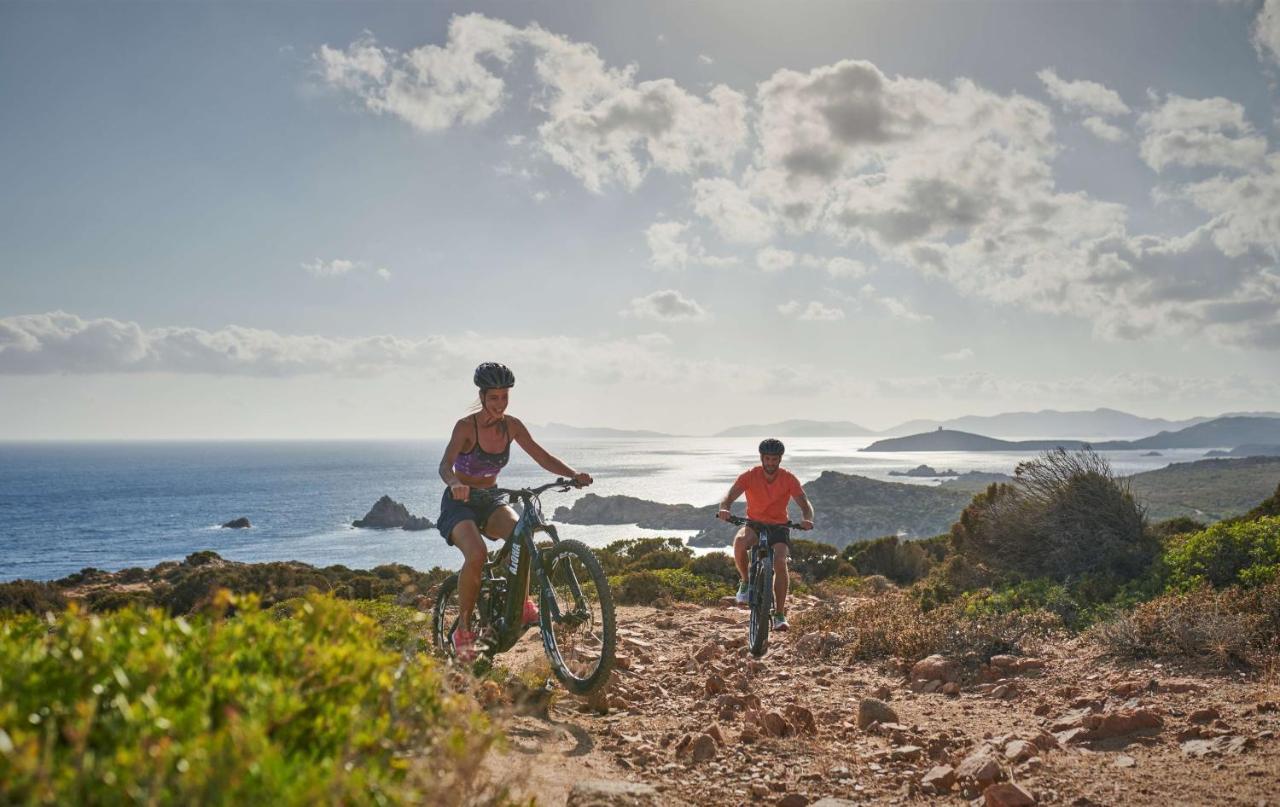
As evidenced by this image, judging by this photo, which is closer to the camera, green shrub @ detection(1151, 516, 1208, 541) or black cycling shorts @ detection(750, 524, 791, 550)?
black cycling shorts @ detection(750, 524, 791, 550)

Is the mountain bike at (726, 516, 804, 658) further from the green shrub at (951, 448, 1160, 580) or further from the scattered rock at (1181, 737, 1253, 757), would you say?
the green shrub at (951, 448, 1160, 580)

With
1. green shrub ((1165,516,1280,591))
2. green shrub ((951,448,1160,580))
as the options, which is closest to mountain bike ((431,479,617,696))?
green shrub ((1165,516,1280,591))

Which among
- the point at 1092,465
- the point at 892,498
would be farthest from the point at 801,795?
the point at 892,498

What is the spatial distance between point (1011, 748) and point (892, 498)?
159 feet

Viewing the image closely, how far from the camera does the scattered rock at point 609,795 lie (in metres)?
3.40

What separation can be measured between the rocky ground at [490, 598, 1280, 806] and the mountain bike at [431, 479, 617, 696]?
346 millimetres

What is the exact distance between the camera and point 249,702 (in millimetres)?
2104

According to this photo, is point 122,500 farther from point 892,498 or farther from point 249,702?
point 249,702

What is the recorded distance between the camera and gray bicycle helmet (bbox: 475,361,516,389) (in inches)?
237

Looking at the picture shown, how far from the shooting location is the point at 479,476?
6.10 m

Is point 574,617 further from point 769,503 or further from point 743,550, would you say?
point 769,503

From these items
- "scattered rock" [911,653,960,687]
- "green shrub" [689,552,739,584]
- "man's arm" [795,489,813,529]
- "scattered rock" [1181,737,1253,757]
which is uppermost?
"man's arm" [795,489,813,529]

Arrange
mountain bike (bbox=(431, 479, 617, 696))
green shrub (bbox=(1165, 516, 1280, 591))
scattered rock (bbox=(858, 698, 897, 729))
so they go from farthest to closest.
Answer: green shrub (bbox=(1165, 516, 1280, 591))
mountain bike (bbox=(431, 479, 617, 696))
scattered rock (bbox=(858, 698, 897, 729))

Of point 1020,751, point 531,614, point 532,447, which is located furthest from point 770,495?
point 1020,751
